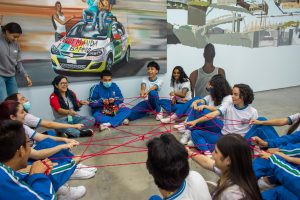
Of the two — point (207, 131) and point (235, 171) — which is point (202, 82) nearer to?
point (207, 131)

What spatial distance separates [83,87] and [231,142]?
111 inches

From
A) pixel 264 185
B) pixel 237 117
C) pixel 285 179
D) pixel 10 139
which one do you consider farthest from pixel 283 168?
pixel 10 139

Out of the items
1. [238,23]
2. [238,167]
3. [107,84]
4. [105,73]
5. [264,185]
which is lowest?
[264,185]

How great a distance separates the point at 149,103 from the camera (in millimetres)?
3973

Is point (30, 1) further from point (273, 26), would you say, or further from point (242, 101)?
point (273, 26)

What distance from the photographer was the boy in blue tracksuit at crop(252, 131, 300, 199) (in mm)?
1438

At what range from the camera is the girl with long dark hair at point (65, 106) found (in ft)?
10.3

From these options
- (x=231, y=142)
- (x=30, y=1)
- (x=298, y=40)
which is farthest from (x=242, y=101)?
(x=298, y=40)

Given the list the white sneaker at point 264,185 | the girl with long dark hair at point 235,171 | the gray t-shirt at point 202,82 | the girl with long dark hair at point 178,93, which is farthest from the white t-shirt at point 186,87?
the girl with long dark hair at point 235,171

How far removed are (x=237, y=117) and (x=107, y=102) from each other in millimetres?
1766

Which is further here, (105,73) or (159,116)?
(159,116)

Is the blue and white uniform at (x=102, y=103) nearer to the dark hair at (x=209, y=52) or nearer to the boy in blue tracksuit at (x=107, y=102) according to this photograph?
the boy in blue tracksuit at (x=107, y=102)

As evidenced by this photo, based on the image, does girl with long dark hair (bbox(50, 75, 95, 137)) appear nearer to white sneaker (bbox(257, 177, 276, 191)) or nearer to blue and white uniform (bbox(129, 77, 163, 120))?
blue and white uniform (bbox(129, 77, 163, 120))

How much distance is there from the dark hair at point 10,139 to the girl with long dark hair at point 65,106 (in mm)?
1825
